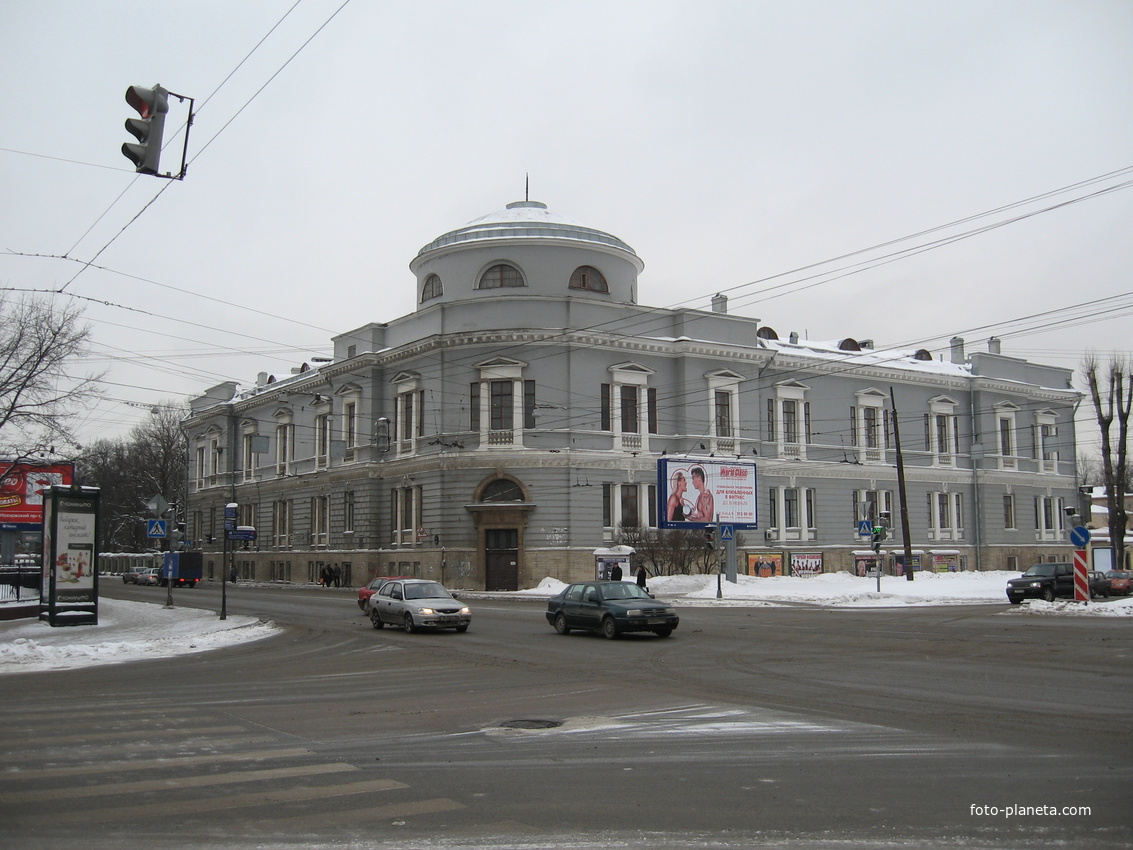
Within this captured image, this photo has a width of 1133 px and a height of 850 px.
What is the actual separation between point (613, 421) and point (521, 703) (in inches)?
1511

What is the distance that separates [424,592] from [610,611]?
570 cm

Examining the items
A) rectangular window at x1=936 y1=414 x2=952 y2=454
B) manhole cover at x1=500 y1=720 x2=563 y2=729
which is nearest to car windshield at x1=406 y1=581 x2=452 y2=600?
manhole cover at x1=500 y1=720 x2=563 y2=729

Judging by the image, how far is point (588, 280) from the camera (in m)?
53.7

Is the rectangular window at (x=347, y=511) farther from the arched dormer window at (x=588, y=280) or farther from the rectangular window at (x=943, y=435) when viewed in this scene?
the rectangular window at (x=943, y=435)

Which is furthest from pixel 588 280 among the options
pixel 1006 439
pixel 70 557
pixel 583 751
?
pixel 583 751

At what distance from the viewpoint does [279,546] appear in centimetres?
6812

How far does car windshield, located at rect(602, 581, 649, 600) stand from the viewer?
24.1 metres

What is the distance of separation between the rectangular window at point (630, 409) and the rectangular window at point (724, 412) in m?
4.85

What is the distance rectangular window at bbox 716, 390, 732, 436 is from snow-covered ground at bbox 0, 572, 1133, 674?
33.0 ft

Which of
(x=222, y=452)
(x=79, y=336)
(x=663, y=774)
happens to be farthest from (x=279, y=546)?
(x=663, y=774)

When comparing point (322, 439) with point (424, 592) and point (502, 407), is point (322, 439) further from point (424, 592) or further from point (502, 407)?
point (424, 592)

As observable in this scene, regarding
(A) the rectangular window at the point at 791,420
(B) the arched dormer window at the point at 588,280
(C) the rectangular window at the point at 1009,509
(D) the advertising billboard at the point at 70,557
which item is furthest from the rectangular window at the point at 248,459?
(C) the rectangular window at the point at 1009,509

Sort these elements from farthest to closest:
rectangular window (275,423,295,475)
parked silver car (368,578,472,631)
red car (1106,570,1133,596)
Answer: rectangular window (275,423,295,475)
red car (1106,570,1133,596)
parked silver car (368,578,472,631)

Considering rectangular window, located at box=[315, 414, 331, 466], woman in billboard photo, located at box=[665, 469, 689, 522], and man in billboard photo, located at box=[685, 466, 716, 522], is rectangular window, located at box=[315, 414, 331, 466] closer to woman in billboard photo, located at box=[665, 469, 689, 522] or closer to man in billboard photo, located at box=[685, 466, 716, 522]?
woman in billboard photo, located at box=[665, 469, 689, 522]
